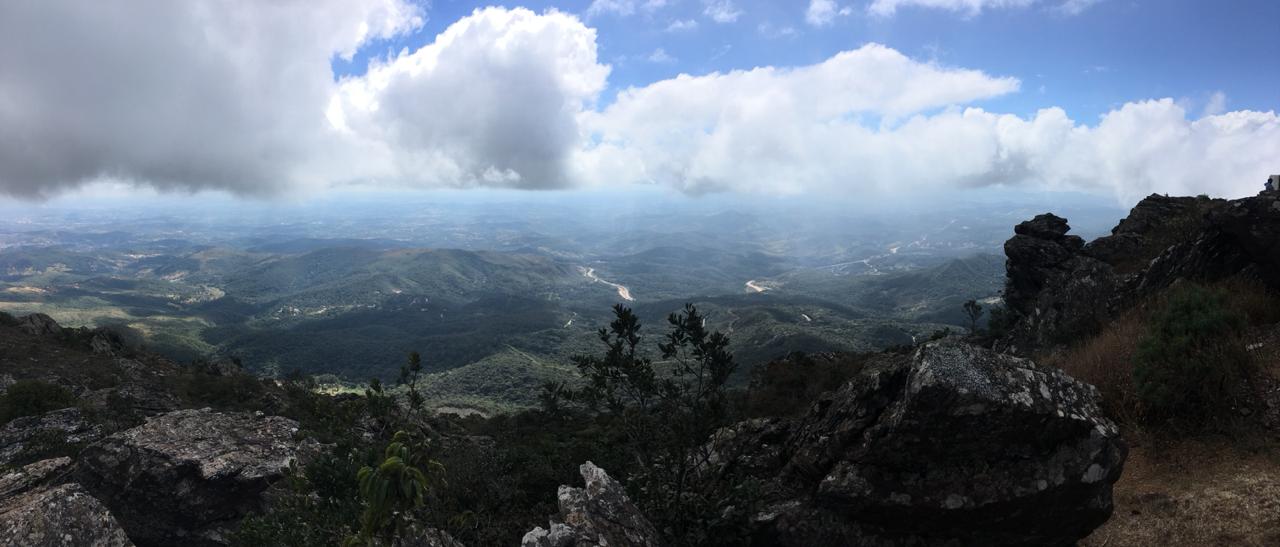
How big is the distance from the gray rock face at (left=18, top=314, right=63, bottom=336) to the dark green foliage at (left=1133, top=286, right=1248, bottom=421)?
55.3 meters

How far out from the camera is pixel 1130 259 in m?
27.0

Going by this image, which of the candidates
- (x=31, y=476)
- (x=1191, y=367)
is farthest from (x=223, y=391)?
(x=1191, y=367)

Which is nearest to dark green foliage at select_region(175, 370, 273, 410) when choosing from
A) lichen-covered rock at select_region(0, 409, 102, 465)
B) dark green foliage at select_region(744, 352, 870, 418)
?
lichen-covered rock at select_region(0, 409, 102, 465)

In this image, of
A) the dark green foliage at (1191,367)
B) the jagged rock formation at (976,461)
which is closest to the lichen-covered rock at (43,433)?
the jagged rock formation at (976,461)

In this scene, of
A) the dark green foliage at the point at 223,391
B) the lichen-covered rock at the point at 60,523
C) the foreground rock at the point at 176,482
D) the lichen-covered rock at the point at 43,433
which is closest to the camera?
the lichen-covered rock at the point at 60,523

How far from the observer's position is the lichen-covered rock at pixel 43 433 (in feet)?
53.2

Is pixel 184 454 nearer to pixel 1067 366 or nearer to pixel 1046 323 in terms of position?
pixel 1067 366

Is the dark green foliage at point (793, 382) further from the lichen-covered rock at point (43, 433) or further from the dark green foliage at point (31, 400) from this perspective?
the dark green foliage at point (31, 400)

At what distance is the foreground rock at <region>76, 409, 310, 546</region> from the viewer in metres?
12.5

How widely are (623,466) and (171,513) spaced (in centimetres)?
1092

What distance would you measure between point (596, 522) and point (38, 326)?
164ft

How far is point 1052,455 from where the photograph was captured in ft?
23.2

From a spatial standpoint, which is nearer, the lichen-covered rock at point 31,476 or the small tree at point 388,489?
the small tree at point 388,489

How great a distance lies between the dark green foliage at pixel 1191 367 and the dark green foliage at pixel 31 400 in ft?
115
